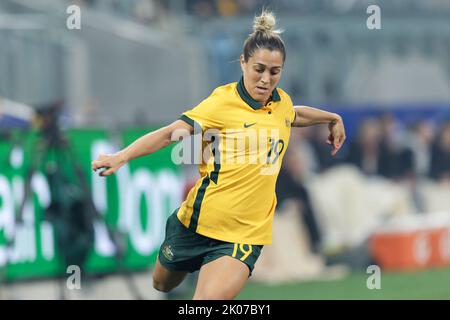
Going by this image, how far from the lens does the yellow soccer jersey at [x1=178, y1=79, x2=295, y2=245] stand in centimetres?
807

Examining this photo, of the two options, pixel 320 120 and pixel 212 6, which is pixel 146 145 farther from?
pixel 212 6

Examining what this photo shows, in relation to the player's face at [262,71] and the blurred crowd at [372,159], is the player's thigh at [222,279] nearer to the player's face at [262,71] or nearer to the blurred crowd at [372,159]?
the player's face at [262,71]

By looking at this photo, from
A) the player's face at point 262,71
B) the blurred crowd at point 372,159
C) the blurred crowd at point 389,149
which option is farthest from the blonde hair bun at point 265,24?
the blurred crowd at point 389,149

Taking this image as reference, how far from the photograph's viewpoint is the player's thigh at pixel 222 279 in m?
7.93

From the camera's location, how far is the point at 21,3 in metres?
17.6

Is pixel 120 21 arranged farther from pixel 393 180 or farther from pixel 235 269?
pixel 235 269

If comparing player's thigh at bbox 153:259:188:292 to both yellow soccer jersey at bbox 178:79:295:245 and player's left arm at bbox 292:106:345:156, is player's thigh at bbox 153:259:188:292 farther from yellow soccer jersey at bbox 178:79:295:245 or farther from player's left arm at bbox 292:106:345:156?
player's left arm at bbox 292:106:345:156

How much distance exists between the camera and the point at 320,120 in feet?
28.7

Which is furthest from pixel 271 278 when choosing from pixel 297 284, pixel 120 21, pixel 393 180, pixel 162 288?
pixel 162 288

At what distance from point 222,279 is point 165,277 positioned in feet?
2.78

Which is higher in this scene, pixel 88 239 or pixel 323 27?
pixel 323 27

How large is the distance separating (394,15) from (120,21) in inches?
168

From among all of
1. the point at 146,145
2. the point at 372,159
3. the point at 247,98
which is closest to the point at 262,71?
the point at 247,98
